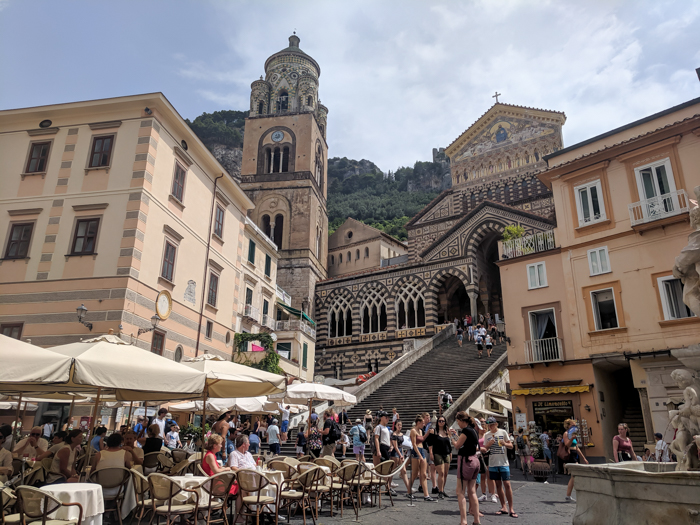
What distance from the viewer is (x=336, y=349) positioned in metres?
33.0

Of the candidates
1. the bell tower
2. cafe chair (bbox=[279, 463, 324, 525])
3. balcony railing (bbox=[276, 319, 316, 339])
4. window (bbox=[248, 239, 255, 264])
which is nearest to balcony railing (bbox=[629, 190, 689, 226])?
cafe chair (bbox=[279, 463, 324, 525])

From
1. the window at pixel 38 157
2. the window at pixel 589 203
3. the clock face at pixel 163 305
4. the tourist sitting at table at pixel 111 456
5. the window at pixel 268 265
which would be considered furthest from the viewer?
the window at pixel 268 265

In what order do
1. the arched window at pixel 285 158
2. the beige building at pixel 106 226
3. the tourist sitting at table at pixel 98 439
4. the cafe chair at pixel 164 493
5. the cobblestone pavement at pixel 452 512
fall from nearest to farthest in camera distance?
the cafe chair at pixel 164 493, the cobblestone pavement at pixel 452 512, the tourist sitting at table at pixel 98 439, the beige building at pixel 106 226, the arched window at pixel 285 158

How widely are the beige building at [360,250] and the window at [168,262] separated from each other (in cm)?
2526

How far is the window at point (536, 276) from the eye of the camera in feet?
57.5

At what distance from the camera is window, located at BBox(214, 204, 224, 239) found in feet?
65.4

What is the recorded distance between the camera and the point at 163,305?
15688 millimetres

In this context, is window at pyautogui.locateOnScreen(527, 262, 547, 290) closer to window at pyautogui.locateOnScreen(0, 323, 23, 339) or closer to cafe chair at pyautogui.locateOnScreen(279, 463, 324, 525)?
cafe chair at pyautogui.locateOnScreen(279, 463, 324, 525)

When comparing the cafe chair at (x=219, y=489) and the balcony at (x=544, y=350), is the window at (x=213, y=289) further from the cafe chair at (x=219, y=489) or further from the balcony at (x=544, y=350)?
the cafe chair at (x=219, y=489)

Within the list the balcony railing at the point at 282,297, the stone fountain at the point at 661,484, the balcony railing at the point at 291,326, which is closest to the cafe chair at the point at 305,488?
the stone fountain at the point at 661,484

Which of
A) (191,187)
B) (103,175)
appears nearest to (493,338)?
(191,187)

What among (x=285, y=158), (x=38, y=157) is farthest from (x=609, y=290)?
(x=285, y=158)

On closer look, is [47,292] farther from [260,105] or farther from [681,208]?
[260,105]

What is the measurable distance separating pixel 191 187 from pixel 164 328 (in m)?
5.22
